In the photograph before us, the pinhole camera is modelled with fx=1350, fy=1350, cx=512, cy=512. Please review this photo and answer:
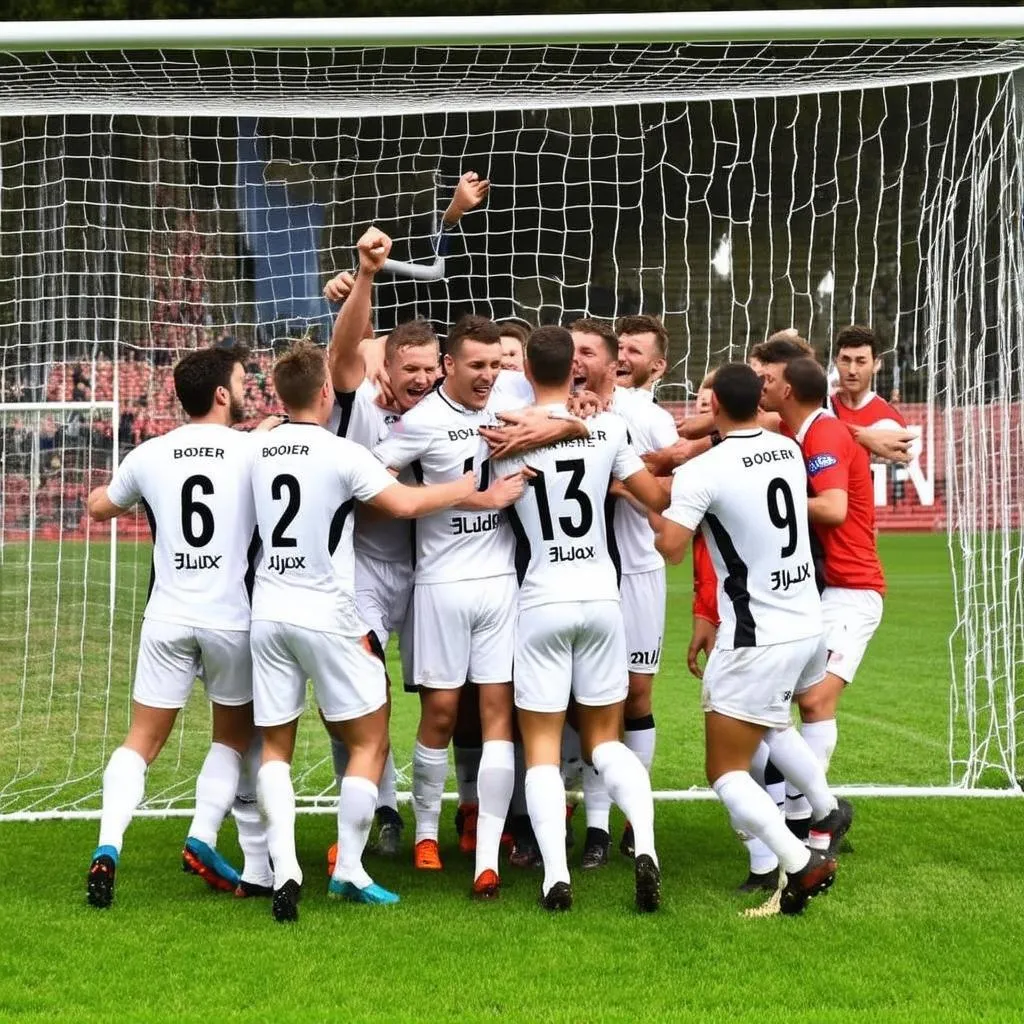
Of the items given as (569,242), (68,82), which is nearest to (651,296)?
(569,242)

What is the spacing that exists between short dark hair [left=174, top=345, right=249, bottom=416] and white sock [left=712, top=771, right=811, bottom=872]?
8.47ft

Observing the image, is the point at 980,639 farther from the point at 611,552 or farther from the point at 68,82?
the point at 68,82

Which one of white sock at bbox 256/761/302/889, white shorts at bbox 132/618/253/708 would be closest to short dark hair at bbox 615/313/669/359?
white shorts at bbox 132/618/253/708

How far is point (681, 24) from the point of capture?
6137mm

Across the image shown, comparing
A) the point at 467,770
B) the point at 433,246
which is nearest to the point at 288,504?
the point at 467,770

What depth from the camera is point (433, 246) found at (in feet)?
33.8

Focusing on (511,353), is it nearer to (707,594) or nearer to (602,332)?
(602,332)

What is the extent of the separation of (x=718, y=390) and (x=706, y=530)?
1.84 ft

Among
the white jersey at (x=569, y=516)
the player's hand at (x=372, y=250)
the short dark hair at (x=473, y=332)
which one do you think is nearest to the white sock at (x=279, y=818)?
the white jersey at (x=569, y=516)

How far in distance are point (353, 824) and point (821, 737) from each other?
2232 mm

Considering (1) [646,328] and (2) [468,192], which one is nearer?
(2) [468,192]

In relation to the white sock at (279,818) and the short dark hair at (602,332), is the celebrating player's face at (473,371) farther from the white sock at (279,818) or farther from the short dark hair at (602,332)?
the white sock at (279,818)

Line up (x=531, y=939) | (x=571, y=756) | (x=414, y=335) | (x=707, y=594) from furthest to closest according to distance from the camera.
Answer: (x=571, y=756)
(x=707, y=594)
(x=414, y=335)
(x=531, y=939)

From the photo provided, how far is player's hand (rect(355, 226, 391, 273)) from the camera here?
5.36 metres
